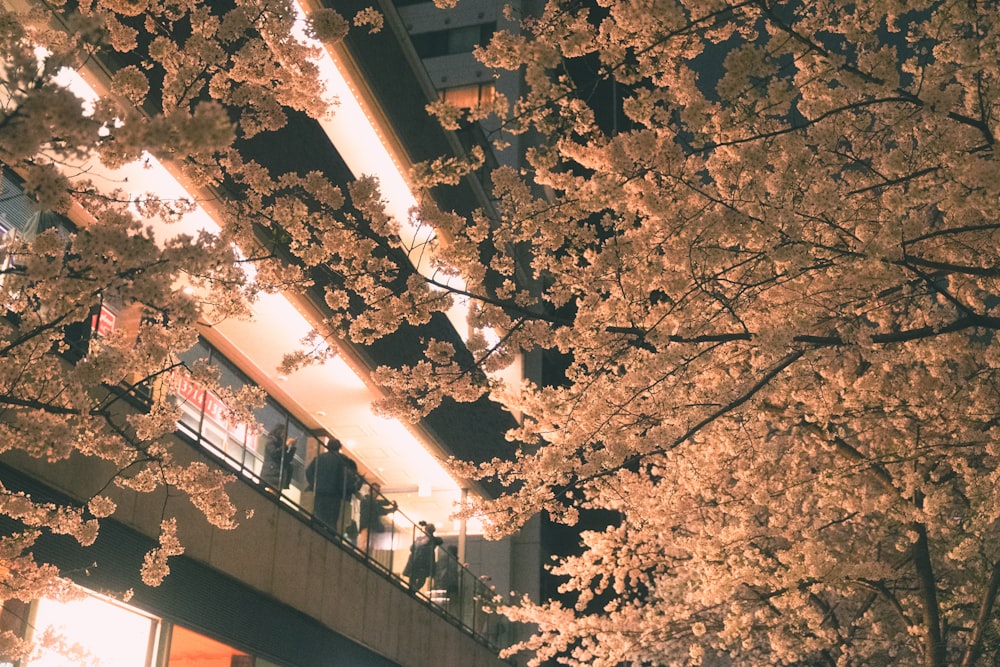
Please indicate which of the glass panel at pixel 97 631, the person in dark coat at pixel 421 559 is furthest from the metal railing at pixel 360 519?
the glass panel at pixel 97 631

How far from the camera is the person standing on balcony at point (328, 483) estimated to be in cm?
1388

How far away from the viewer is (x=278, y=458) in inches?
512

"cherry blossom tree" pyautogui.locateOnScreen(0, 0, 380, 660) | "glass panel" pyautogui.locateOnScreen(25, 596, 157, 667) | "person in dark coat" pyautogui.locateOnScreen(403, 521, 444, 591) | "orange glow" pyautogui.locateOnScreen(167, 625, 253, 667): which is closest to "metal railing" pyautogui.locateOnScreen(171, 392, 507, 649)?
"person in dark coat" pyautogui.locateOnScreen(403, 521, 444, 591)

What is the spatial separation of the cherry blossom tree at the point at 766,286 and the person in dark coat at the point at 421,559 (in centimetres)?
416

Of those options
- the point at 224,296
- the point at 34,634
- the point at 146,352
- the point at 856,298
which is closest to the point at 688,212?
the point at 856,298

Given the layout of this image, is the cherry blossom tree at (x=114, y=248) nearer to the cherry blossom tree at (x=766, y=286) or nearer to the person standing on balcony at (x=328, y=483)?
the cherry blossom tree at (x=766, y=286)

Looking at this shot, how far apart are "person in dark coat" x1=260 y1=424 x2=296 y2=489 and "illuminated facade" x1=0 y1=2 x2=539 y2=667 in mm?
61

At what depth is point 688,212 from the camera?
8703mm

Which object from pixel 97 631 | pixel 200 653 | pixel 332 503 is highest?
pixel 332 503

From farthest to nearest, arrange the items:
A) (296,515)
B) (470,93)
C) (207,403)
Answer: (470,93) → (296,515) → (207,403)

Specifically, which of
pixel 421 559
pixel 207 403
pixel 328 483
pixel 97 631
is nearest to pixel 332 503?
pixel 328 483

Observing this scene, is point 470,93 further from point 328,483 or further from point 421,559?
point 328,483

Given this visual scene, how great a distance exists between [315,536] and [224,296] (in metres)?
6.29

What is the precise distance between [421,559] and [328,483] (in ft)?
13.7
